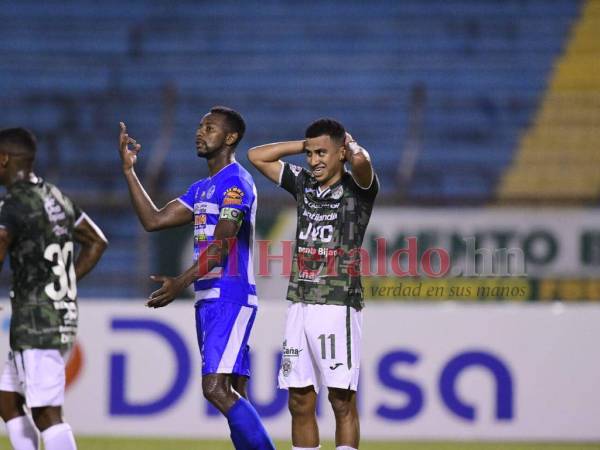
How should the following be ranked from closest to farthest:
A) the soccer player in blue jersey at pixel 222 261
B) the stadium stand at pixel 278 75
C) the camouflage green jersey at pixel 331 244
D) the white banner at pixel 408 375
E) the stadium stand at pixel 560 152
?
1. the soccer player in blue jersey at pixel 222 261
2. the camouflage green jersey at pixel 331 244
3. the white banner at pixel 408 375
4. the stadium stand at pixel 560 152
5. the stadium stand at pixel 278 75

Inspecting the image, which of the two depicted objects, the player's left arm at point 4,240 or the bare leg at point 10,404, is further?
the bare leg at point 10,404

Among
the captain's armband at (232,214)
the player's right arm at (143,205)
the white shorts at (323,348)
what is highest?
the player's right arm at (143,205)

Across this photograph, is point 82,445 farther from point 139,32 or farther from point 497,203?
point 139,32

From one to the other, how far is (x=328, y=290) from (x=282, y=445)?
262 centimetres

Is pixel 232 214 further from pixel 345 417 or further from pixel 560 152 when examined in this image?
pixel 560 152

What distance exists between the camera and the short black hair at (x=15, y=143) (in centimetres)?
548

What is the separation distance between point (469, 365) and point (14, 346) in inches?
168

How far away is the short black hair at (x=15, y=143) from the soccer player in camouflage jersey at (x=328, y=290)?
4.85 feet

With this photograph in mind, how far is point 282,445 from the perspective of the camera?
8242mm

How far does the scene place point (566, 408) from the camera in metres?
8.67

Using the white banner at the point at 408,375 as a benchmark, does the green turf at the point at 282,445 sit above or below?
below

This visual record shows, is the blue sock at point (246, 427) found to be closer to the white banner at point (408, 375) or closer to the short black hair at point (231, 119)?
the short black hair at point (231, 119)

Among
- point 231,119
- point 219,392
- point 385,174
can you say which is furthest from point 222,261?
point 385,174

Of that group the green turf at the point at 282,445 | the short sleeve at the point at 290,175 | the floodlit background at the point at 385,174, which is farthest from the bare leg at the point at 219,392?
the floodlit background at the point at 385,174
